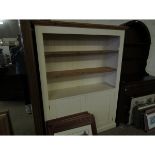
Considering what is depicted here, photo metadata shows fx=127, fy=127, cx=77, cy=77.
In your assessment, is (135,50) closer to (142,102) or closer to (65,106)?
(142,102)

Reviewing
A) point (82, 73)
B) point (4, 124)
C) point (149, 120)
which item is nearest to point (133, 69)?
point (149, 120)

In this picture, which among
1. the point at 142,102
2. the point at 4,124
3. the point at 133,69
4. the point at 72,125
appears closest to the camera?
the point at 4,124

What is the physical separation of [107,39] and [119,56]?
0.41 m

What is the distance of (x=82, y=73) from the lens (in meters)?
1.87

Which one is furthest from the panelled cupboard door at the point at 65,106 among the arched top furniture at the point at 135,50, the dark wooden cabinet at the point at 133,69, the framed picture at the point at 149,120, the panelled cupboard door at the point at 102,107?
the framed picture at the point at 149,120

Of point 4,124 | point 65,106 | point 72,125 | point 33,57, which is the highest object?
Answer: point 33,57

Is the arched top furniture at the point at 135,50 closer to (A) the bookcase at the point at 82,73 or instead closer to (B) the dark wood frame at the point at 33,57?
(A) the bookcase at the point at 82,73

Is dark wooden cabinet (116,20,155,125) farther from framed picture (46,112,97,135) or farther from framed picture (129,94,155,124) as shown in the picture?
framed picture (46,112,97,135)

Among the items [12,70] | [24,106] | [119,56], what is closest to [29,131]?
[24,106]

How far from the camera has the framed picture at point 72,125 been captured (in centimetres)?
162

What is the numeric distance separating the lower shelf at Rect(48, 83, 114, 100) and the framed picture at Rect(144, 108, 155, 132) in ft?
2.41

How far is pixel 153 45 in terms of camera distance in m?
→ 2.80

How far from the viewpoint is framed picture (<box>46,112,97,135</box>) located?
5.30 feet

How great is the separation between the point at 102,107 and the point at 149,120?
2.71 feet
